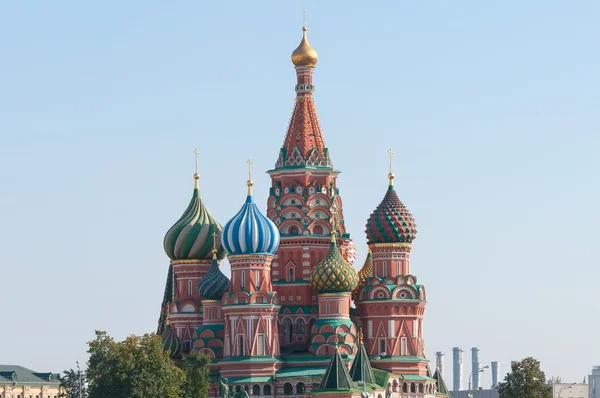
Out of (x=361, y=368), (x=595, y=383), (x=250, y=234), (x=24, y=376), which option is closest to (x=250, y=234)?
(x=250, y=234)

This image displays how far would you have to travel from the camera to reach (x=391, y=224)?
321ft

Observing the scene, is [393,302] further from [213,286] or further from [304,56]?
[304,56]

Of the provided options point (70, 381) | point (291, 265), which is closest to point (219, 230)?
point (291, 265)

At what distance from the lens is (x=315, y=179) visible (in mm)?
98438

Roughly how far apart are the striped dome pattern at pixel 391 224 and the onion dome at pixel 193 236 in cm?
965

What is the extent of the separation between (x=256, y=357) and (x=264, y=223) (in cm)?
769

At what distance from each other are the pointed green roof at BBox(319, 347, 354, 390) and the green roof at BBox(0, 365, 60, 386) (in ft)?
150

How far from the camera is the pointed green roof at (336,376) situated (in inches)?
3479

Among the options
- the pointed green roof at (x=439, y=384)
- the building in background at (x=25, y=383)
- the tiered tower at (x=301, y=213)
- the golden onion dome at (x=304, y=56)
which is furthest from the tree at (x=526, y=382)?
the building in background at (x=25, y=383)

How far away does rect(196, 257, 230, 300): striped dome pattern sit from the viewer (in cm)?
9669

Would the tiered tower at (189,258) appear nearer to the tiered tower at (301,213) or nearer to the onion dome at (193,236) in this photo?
the onion dome at (193,236)

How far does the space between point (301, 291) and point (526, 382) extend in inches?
698

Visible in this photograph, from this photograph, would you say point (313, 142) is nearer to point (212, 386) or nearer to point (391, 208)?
point (391, 208)

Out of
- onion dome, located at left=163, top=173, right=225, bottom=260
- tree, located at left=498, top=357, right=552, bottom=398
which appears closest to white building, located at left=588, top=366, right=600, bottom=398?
tree, located at left=498, top=357, right=552, bottom=398
